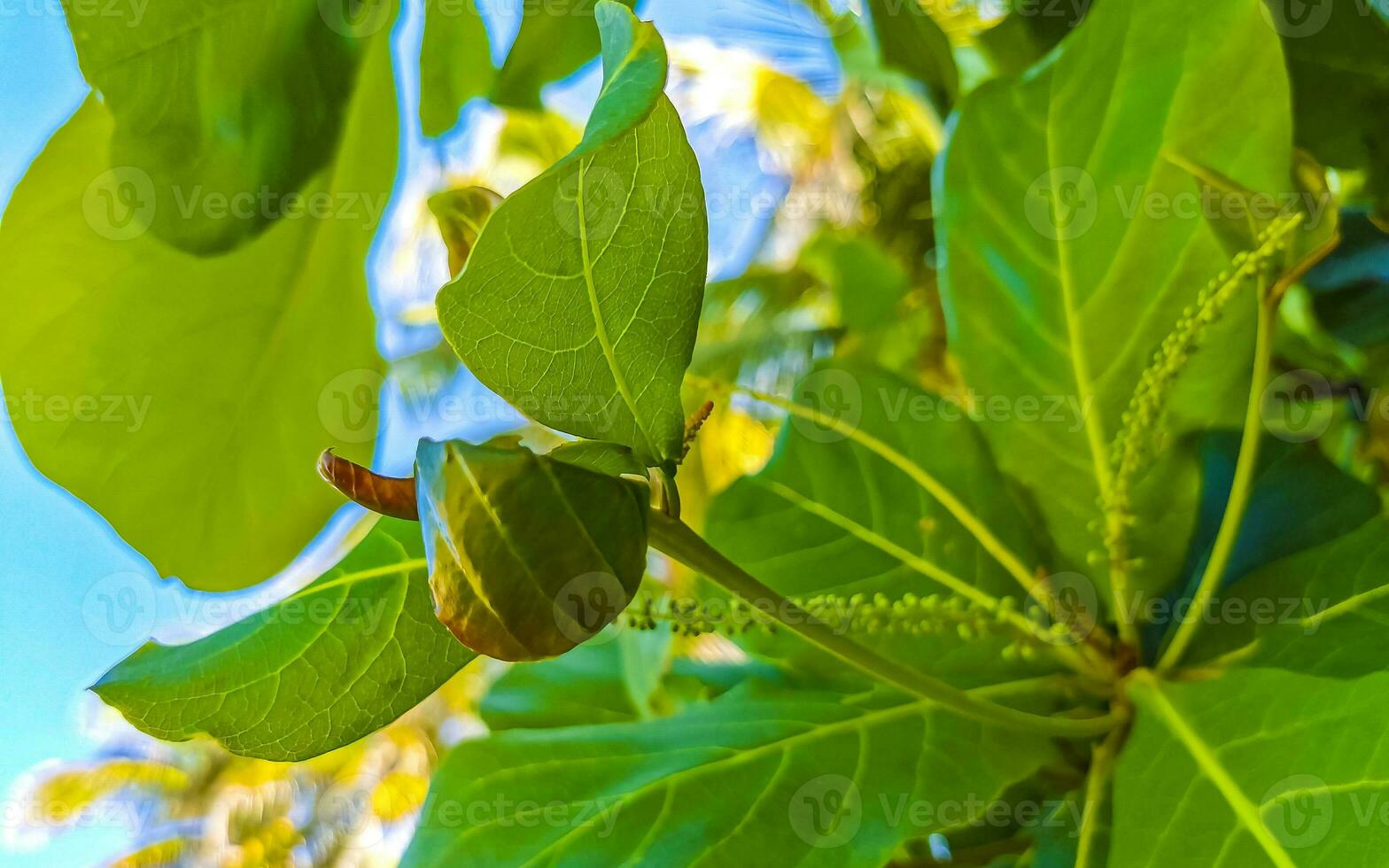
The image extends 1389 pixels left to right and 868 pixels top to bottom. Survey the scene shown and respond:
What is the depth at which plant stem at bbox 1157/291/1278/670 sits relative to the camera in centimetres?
22

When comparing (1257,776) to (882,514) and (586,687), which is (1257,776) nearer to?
(882,514)

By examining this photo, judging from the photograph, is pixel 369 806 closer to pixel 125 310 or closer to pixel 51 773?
pixel 51 773

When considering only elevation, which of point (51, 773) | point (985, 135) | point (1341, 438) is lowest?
point (51, 773)

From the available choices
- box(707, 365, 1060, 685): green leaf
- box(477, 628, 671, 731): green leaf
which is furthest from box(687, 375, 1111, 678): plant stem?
box(477, 628, 671, 731): green leaf

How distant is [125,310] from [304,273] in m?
0.06

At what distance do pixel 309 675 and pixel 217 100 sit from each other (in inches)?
7.1

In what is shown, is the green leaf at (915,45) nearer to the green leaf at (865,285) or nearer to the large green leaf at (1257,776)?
the green leaf at (865,285)

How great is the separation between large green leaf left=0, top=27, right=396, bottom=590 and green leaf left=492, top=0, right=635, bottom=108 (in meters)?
0.05

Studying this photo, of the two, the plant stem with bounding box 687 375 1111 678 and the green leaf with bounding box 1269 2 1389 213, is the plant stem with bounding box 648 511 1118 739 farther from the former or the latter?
the green leaf with bounding box 1269 2 1389 213

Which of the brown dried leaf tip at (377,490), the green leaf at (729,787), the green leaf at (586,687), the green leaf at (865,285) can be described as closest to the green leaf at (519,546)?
the brown dried leaf tip at (377,490)

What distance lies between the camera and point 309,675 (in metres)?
0.17

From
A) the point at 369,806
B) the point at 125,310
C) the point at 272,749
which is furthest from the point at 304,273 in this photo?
the point at 369,806

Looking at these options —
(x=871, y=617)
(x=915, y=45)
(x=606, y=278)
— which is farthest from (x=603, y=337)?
(x=915, y=45)

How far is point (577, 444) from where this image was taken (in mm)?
151
